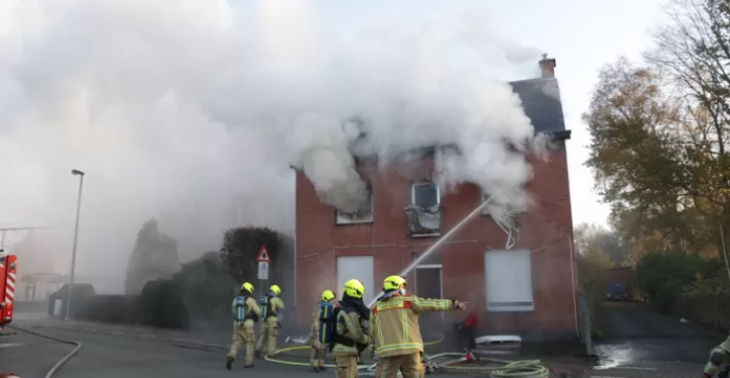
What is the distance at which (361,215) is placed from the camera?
15.8 meters

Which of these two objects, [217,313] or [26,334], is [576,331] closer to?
[217,313]

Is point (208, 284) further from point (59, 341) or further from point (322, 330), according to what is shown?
point (322, 330)

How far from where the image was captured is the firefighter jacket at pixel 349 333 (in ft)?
18.7

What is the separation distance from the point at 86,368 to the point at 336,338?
5939mm

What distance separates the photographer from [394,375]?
5.41 m

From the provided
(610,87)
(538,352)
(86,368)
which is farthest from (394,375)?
(610,87)

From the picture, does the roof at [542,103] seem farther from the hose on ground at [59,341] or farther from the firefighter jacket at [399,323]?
the hose on ground at [59,341]

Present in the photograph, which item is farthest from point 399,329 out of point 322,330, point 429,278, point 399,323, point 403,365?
point 429,278

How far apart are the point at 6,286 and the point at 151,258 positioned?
22.8 feet

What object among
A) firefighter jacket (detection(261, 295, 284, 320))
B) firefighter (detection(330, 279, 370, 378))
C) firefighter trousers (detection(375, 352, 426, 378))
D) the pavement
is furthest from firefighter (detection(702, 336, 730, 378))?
firefighter jacket (detection(261, 295, 284, 320))

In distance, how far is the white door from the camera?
50.3 ft

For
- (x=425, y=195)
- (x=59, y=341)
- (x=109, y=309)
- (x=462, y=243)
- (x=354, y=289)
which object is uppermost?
(x=425, y=195)

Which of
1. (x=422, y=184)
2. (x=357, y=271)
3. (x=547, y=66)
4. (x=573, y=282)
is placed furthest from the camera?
(x=547, y=66)

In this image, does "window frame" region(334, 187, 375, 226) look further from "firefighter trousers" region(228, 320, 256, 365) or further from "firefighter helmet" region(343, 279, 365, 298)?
"firefighter helmet" region(343, 279, 365, 298)
